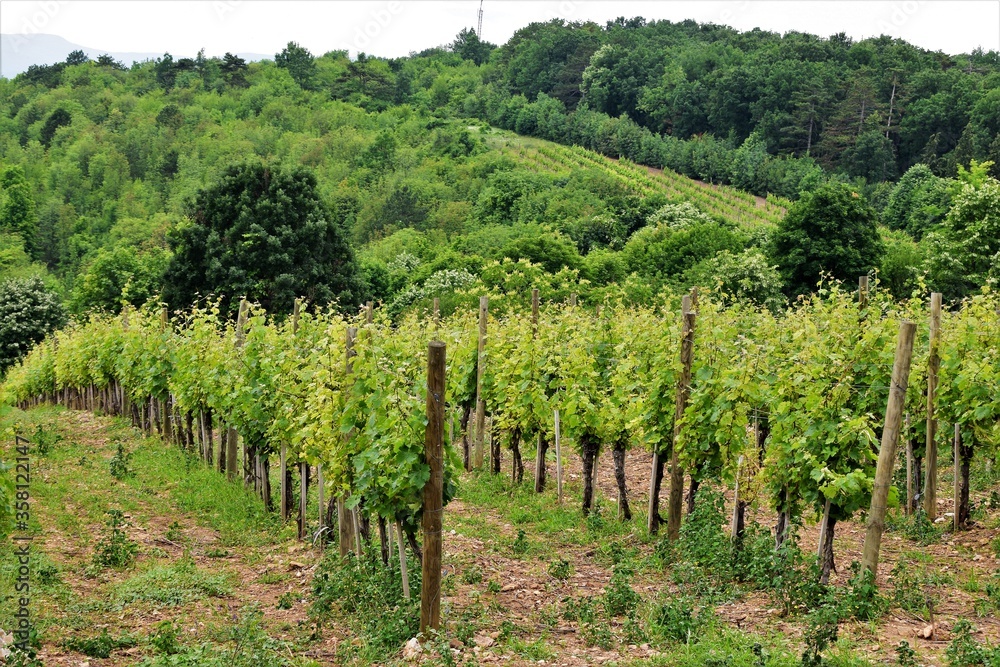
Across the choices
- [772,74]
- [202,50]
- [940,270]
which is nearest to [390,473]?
[940,270]

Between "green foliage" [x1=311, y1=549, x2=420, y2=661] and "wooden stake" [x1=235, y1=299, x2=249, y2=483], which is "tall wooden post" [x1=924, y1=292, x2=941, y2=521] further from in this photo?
"wooden stake" [x1=235, y1=299, x2=249, y2=483]

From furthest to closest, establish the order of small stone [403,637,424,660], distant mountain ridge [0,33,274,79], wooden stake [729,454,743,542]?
distant mountain ridge [0,33,274,79], wooden stake [729,454,743,542], small stone [403,637,424,660]

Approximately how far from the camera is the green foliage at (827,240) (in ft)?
108

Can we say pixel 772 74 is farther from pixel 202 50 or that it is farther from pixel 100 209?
pixel 202 50

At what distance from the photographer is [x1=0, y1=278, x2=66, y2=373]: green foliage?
44281 mm

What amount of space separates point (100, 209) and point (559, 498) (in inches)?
3339

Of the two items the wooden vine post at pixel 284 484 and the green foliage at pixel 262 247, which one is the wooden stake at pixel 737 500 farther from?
the green foliage at pixel 262 247

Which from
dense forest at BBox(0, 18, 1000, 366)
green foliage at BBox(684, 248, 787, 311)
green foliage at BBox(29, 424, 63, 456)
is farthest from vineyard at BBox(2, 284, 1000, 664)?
green foliage at BBox(684, 248, 787, 311)

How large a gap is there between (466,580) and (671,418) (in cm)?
319

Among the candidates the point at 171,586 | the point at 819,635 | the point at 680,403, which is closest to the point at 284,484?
the point at 171,586

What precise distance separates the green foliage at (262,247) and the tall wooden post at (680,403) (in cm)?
2614

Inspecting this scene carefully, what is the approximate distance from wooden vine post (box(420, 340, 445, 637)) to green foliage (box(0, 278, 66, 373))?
42.1 metres

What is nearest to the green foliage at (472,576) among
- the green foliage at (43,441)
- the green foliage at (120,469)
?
the green foliage at (120,469)

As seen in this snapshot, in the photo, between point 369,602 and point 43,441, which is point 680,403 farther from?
point 43,441
